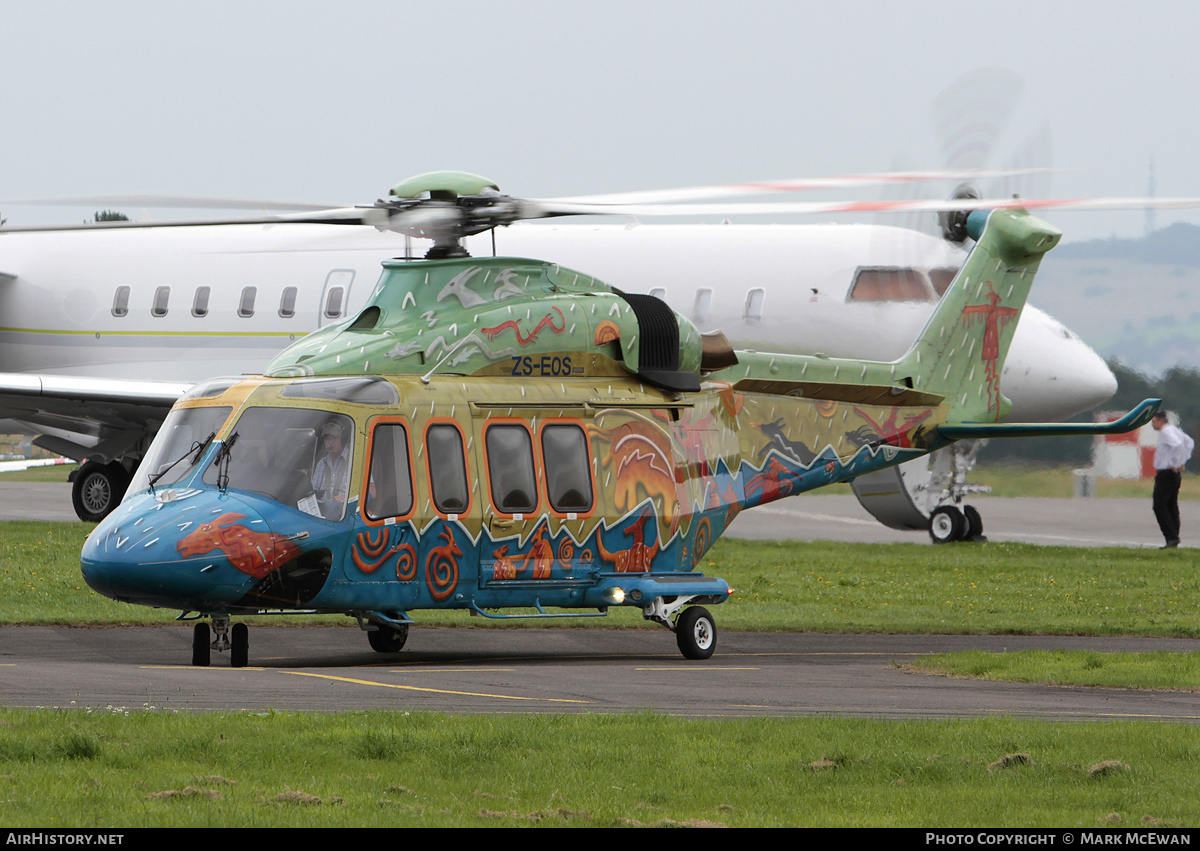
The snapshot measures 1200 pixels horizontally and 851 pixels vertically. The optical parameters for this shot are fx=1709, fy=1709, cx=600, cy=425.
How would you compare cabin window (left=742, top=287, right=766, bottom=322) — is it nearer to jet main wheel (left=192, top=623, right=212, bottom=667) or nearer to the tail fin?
the tail fin

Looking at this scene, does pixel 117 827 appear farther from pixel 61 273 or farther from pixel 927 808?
pixel 61 273

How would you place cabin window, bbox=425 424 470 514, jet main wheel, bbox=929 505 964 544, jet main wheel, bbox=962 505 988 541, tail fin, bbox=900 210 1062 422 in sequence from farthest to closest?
jet main wheel, bbox=962 505 988 541 < jet main wheel, bbox=929 505 964 544 < tail fin, bbox=900 210 1062 422 < cabin window, bbox=425 424 470 514

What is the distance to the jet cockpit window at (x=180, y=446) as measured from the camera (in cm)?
1306

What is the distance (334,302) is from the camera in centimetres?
2616

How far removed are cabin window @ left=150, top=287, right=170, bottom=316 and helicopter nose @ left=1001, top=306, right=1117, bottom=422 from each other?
1312 centimetres

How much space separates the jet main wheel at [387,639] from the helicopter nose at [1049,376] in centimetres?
1220

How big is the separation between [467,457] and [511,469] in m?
0.44

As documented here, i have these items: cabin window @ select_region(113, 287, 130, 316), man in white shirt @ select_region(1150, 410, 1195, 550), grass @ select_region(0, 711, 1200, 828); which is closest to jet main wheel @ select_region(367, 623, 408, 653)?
grass @ select_region(0, 711, 1200, 828)

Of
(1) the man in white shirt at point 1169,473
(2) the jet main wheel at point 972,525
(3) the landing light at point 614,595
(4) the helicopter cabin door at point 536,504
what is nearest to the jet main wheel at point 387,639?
(4) the helicopter cabin door at point 536,504

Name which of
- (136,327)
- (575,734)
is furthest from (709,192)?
(136,327)

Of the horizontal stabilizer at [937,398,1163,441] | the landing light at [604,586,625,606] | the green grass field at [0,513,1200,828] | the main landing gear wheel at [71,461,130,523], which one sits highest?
the horizontal stabilizer at [937,398,1163,441]

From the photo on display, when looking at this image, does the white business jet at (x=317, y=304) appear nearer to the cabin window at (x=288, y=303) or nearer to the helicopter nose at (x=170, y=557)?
the cabin window at (x=288, y=303)

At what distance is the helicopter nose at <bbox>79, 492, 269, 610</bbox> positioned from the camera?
40.3 ft

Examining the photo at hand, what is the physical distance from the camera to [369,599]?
13.3 meters
